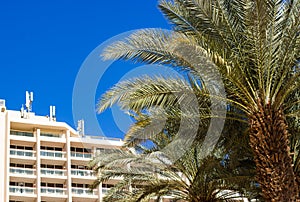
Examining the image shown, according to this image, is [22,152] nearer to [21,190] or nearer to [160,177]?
[21,190]

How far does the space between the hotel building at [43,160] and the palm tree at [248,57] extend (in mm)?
46417

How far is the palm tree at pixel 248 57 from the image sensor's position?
A: 1219 centimetres

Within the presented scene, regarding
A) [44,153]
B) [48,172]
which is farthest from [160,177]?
[44,153]

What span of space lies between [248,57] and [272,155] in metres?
2.32

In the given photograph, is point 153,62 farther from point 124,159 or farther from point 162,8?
point 124,159

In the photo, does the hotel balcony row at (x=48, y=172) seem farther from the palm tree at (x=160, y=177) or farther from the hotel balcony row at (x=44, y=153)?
the palm tree at (x=160, y=177)

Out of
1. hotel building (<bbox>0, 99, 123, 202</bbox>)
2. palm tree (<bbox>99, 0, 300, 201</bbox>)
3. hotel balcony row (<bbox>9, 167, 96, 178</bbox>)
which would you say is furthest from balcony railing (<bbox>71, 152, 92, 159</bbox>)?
palm tree (<bbox>99, 0, 300, 201</bbox>)

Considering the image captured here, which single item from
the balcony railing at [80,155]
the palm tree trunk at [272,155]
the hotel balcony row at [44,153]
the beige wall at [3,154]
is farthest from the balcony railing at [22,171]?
the palm tree trunk at [272,155]

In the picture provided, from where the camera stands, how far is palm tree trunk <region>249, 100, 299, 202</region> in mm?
11938

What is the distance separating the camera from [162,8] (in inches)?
565

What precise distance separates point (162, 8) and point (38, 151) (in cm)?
5029

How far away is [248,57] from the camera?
42.5 feet

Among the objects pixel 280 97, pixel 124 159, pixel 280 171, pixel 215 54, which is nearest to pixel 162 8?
pixel 215 54

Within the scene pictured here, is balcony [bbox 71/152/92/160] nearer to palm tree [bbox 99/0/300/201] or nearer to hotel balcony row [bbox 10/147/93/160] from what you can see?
hotel balcony row [bbox 10/147/93/160]
